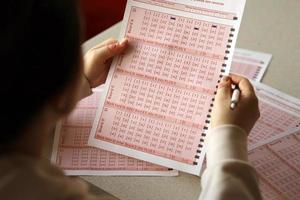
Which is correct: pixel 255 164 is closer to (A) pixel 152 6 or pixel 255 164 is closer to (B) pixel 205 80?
(B) pixel 205 80

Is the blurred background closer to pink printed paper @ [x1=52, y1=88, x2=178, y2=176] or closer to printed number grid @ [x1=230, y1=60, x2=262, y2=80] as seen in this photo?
printed number grid @ [x1=230, y1=60, x2=262, y2=80]

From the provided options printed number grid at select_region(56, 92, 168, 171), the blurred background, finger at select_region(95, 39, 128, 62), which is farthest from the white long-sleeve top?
the blurred background

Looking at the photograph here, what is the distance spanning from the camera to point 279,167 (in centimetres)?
81

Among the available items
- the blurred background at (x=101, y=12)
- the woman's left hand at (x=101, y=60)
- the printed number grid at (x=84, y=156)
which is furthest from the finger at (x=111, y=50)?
the blurred background at (x=101, y=12)

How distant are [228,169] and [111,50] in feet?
1.06

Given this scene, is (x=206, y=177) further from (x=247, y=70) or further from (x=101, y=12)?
(x=101, y=12)

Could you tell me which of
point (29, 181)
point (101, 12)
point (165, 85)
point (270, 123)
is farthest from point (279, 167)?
point (101, 12)

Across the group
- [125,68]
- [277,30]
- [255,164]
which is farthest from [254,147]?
[277,30]

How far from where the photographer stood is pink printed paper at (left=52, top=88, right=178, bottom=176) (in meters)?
0.82

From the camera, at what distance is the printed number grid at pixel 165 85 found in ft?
2.72

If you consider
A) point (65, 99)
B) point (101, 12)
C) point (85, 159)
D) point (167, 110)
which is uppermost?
point (65, 99)

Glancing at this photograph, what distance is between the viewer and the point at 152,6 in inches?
35.3

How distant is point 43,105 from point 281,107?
1.85 feet

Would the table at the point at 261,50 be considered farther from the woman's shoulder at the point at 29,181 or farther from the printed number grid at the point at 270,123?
the woman's shoulder at the point at 29,181
